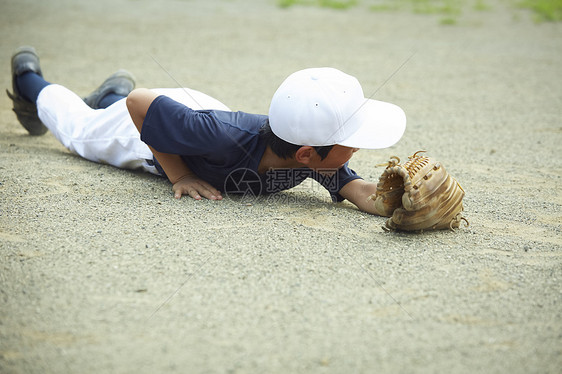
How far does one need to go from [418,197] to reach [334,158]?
1.20 feet

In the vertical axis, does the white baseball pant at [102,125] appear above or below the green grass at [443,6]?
above

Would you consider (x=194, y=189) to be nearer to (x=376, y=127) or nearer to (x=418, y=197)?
(x=376, y=127)

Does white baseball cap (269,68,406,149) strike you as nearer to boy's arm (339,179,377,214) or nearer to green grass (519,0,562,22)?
boy's arm (339,179,377,214)

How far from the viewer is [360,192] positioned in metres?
2.50

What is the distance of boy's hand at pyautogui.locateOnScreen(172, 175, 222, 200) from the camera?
2.55 m

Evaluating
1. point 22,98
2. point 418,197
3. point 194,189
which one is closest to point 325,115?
point 418,197

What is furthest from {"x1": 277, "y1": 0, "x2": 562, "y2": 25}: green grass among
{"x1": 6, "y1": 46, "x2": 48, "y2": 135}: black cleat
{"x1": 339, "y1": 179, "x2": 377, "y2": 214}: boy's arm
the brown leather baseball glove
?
the brown leather baseball glove

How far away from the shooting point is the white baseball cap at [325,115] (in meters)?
2.14

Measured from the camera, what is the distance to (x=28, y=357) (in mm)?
1481

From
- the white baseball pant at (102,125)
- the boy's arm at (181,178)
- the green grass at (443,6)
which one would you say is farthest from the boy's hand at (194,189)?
the green grass at (443,6)

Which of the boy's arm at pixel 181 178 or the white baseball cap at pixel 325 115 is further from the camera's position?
the boy's arm at pixel 181 178

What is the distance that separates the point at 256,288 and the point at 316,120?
69 centimetres

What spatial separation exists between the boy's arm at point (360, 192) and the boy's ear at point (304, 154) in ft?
1.02
